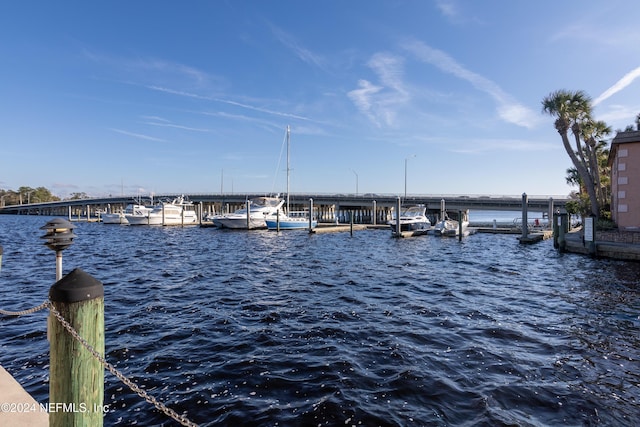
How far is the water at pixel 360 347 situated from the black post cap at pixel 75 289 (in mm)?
3043

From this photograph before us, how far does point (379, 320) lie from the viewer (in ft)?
29.1

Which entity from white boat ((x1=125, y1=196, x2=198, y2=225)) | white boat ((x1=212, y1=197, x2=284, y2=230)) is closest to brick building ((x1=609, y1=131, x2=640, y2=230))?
white boat ((x1=212, y1=197, x2=284, y2=230))

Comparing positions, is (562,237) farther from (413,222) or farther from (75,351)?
(75,351)

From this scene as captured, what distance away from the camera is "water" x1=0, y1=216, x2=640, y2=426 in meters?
5.00

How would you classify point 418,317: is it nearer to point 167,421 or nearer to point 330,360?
point 330,360

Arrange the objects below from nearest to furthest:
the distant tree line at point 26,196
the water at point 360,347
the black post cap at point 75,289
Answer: the black post cap at point 75,289, the water at point 360,347, the distant tree line at point 26,196

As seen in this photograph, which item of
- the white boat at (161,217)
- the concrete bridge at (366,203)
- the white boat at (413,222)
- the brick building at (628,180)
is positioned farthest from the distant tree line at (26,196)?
the brick building at (628,180)

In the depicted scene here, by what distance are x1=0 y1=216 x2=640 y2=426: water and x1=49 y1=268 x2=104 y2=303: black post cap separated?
304cm

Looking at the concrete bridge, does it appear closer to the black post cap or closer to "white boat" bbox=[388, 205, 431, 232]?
"white boat" bbox=[388, 205, 431, 232]

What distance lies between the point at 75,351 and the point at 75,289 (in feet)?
1.69

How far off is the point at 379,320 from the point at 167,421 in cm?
557

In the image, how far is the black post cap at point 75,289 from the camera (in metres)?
2.52

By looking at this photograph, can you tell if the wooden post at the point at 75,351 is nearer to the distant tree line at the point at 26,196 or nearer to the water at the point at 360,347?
the water at the point at 360,347

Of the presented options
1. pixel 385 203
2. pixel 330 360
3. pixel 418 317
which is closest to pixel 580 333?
Result: pixel 418 317
